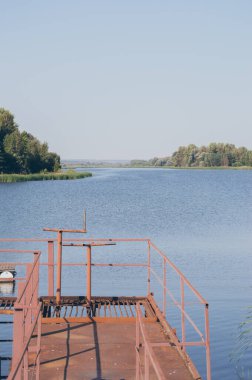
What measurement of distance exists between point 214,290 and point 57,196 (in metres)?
61.9

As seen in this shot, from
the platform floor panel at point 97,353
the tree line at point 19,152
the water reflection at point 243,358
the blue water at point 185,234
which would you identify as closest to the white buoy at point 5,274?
the blue water at point 185,234

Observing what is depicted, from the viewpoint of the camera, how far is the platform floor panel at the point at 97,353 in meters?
8.41

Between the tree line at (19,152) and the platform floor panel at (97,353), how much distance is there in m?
101

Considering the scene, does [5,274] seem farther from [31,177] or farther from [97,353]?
[31,177]

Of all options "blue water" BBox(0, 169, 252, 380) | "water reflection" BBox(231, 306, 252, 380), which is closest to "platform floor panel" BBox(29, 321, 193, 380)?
"blue water" BBox(0, 169, 252, 380)

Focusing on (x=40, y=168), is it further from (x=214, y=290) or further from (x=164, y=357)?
(x=164, y=357)

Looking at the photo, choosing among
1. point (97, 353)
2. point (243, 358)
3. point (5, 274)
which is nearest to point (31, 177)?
point (5, 274)

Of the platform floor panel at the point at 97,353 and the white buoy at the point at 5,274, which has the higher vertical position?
the platform floor panel at the point at 97,353

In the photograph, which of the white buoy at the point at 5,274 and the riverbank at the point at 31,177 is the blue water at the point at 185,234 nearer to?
the white buoy at the point at 5,274

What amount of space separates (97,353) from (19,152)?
103809 millimetres

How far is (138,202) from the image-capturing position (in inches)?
2921

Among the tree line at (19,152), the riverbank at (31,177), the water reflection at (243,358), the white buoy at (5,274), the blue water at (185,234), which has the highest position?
the tree line at (19,152)

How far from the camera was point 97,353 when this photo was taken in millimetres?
9414

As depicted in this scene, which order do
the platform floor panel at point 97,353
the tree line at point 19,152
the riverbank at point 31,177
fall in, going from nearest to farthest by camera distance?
the platform floor panel at point 97,353
the riverbank at point 31,177
the tree line at point 19,152
